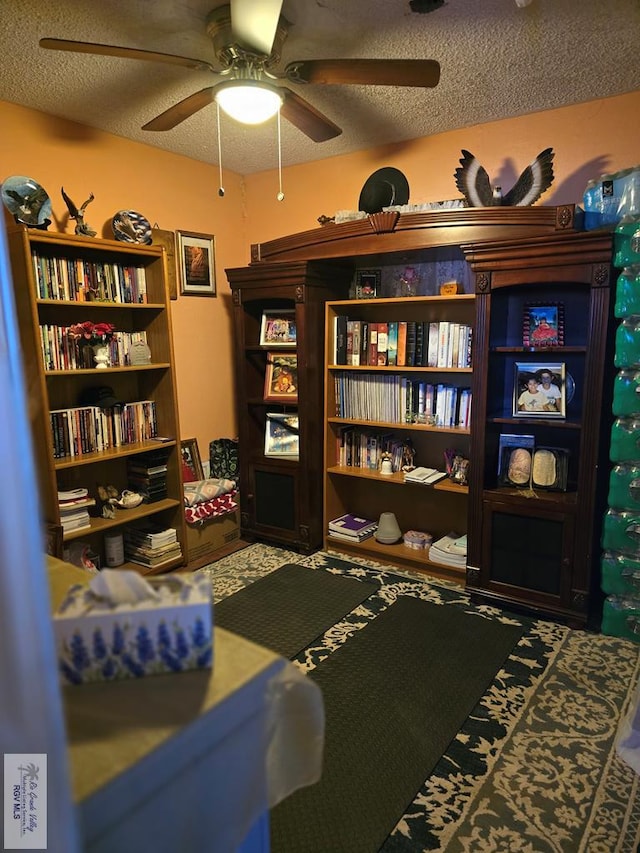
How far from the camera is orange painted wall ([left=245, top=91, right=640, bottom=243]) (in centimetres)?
260

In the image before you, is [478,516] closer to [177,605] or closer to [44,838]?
[177,605]

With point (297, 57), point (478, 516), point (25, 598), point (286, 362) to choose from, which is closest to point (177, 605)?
point (25, 598)

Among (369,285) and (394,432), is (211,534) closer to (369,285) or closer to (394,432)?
(394,432)

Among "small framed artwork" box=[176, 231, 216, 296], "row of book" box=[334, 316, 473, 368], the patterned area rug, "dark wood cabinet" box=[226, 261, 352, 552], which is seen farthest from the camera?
"small framed artwork" box=[176, 231, 216, 296]

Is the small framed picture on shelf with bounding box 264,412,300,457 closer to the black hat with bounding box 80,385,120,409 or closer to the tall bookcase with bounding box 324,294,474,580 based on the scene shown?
the tall bookcase with bounding box 324,294,474,580

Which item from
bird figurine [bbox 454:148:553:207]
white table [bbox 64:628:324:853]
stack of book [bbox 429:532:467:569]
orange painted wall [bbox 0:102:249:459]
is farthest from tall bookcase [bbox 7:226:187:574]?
white table [bbox 64:628:324:853]

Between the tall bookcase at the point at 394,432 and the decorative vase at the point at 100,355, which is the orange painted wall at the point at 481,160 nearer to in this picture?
the tall bookcase at the point at 394,432

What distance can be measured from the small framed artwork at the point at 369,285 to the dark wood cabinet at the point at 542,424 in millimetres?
836

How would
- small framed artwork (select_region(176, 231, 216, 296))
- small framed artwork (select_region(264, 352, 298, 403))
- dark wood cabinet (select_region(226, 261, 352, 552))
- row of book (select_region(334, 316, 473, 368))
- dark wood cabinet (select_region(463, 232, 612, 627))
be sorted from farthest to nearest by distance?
small framed artwork (select_region(176, 231, 216, 296))
small framed artwork (select_region(264, 352, 298, 403))
dark wood cabinet (select_region(226, 261, 352, 552))
row of book (select_region(334, 316, 473, 368))
dark wood cabinet (select_region(463, 232, 612, 627))

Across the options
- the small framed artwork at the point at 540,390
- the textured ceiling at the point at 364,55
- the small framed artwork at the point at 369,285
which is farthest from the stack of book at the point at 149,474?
the small framed artwork at the point at 540,390

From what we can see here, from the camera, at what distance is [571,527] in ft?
8.04

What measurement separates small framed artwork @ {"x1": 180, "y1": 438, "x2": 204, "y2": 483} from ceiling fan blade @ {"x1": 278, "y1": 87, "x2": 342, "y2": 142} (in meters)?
2.06

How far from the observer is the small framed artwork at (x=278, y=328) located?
3377 millimetres

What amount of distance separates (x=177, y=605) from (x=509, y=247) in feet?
7.28
